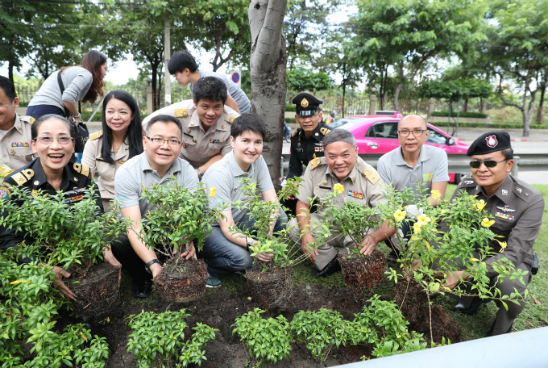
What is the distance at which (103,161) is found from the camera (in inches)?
113

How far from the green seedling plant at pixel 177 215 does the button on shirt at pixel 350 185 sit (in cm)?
119

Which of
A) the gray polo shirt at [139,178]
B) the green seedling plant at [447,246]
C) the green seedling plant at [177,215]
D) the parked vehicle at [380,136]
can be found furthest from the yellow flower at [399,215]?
the parked vehicle at [380,136]

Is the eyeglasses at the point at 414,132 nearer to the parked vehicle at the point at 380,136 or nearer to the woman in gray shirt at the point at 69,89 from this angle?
the woman in gray shirt at the point at 69,89

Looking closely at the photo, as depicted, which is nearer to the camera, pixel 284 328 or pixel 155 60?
pixel 284 328

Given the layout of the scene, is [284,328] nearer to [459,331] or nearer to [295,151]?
[459,331]

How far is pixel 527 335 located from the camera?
638 mm

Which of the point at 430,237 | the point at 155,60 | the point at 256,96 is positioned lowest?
the point at 430,237

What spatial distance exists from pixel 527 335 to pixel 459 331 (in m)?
1.78

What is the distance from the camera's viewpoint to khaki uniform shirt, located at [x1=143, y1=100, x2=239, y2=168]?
3354mm

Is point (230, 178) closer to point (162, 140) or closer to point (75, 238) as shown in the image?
point (162, 140)

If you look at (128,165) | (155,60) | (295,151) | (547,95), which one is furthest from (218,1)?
(547,95)

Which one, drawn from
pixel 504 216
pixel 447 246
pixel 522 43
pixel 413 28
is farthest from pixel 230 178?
pixel 522 43

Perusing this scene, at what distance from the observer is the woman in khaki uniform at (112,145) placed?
2.79 metres

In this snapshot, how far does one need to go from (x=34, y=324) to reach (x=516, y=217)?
290 cm
